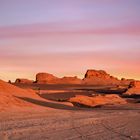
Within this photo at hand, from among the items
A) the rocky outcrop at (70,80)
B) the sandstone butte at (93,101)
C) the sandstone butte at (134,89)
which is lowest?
the sandstone butte at (93,101)

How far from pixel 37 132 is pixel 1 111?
8115mm

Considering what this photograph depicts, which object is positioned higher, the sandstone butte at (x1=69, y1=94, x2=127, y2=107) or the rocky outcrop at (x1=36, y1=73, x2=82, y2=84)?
the rocky outcrop at (x1=36, y1=73, x2=82, y2=84)

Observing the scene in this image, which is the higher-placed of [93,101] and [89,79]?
[89,79]

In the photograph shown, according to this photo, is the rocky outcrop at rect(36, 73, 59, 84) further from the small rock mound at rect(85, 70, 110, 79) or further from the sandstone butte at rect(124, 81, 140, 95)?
the sandstone butte at rect(124, 81, 140, 95)

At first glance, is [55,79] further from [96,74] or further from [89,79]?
[96,74]

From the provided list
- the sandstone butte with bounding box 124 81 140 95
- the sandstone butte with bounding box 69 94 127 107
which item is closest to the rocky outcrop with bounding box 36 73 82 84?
the sandstone butte with bounding box 124 81 140 95

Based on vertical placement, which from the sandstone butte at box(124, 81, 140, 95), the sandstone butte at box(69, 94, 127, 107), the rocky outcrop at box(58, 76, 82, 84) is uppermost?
the rocky outcrop at box(58, 76, 82, 84)

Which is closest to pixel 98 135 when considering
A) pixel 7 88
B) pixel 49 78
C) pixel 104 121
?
pixel 104 121

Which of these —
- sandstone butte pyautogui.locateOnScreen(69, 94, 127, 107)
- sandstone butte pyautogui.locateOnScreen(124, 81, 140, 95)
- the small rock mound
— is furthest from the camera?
the small rock mound

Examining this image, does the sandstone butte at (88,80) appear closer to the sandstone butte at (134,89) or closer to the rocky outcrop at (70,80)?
the rocky outcrop at (70,80)

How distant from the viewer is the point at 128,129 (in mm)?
17438

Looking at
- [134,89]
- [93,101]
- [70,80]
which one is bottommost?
[93,101]

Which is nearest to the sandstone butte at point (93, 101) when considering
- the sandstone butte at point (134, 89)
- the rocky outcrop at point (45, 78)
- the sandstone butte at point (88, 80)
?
the sandstone butte at point (134, 89)

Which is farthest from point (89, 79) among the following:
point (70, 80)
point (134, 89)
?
point (134, 89)
